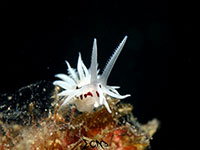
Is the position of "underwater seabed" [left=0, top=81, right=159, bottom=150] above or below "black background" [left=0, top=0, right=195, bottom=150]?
below

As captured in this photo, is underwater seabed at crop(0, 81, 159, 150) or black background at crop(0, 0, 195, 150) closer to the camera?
underwater seabed at crop(0, 81, 159, 150)

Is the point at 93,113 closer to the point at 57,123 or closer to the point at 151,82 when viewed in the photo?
the point at 57,123

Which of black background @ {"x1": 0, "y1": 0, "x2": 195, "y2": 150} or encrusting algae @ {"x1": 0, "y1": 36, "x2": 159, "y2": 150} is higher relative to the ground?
black background @ {"x1": 0, "y1": 0, "x2": 195, "y2": 150}

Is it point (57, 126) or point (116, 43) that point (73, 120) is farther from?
point (116, 43)

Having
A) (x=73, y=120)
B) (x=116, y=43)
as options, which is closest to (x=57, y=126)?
(x=73, y=120)

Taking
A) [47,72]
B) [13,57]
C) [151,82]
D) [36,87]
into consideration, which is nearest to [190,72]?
[151,82]

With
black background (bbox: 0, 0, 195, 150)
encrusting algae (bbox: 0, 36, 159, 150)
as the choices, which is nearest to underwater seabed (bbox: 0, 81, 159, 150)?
encrusting algae (bbox: 0, 36, 159, 150)

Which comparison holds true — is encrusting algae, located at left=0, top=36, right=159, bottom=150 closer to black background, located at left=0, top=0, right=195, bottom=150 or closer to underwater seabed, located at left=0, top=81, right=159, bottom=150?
underwater seabed, located at left=0, top=81, right=159, bottom=150

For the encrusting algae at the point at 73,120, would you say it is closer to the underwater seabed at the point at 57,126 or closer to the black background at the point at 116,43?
the underwater seabed at the point at 57,126
